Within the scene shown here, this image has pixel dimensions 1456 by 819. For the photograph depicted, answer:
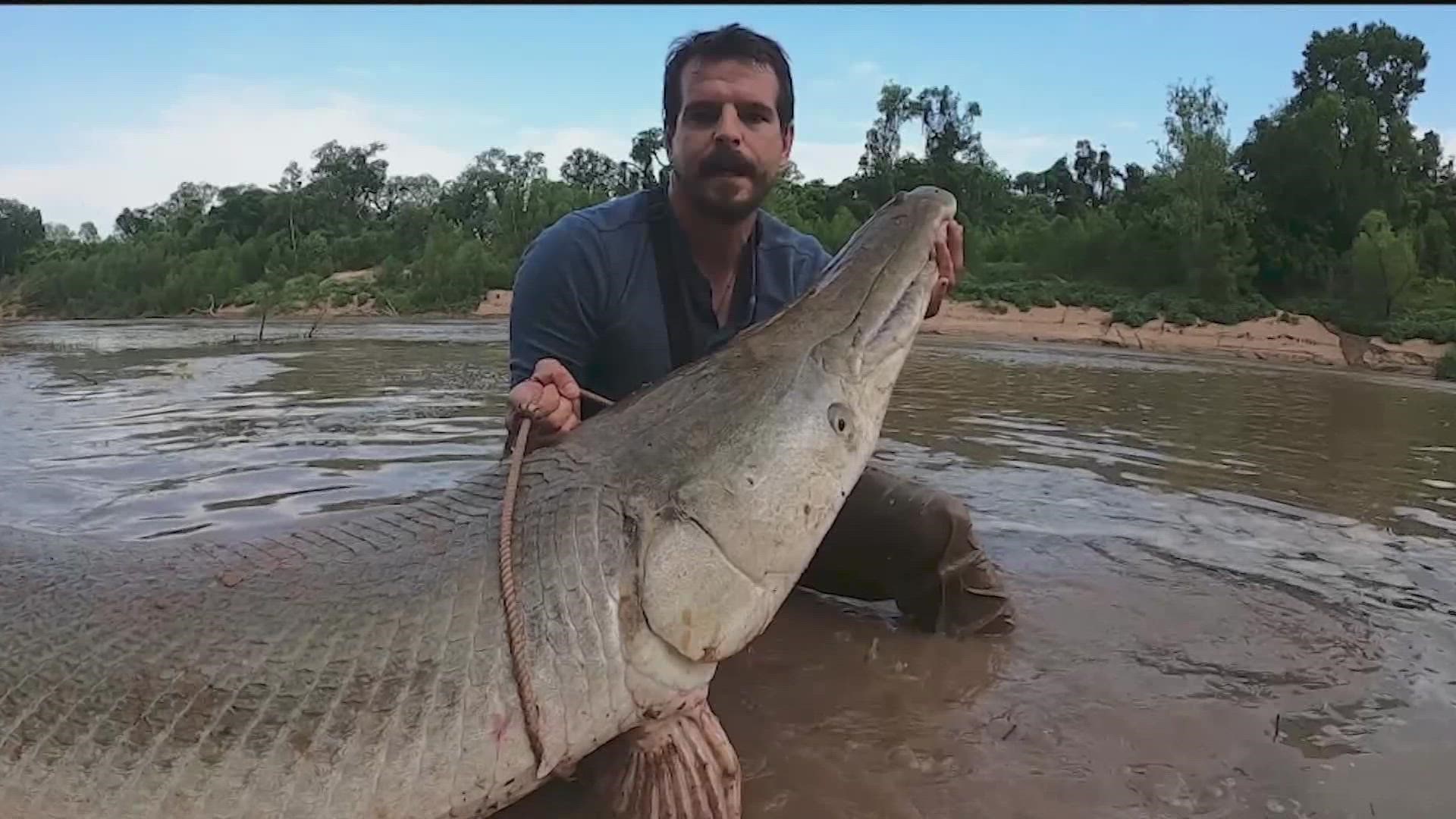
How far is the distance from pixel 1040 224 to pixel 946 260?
27869 mm

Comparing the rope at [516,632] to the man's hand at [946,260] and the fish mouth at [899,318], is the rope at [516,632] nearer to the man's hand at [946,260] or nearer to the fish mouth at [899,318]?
the fish mouth at [899,318]

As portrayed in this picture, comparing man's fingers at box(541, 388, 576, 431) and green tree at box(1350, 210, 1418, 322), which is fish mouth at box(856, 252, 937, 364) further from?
green tree at box(1350, 210, 1418, 322)

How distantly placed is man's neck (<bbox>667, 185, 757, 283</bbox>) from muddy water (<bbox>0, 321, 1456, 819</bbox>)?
0.95m

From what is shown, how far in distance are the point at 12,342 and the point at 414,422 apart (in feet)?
47.8

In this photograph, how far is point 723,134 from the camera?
8.59 feet

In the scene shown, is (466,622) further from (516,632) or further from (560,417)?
(560,417)

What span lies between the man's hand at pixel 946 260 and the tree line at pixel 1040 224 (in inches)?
788

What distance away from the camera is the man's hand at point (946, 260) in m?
2.17

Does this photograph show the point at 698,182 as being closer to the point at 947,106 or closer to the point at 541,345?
the point at 541,345

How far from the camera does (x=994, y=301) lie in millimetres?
23203

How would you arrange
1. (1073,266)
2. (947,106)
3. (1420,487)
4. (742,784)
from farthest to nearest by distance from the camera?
1. (947,106)
2. (1073,266)
3. (1420,487)
4. (742,784)

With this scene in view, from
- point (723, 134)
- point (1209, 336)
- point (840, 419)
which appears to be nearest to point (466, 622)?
point (840, 419)

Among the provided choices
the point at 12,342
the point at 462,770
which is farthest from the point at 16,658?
the point at 12,342

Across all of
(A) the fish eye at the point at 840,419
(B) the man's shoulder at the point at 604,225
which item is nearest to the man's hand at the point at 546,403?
(A) the fish eye at the point at 840,419
